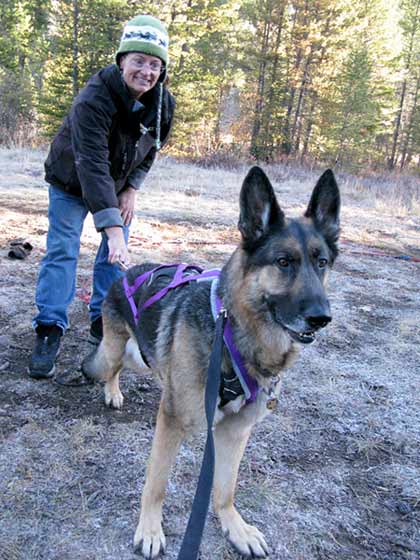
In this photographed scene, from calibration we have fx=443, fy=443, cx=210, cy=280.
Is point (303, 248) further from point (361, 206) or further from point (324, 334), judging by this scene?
point (361, 206)

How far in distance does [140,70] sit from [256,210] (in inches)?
58.9

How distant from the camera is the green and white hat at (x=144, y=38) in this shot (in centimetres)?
288

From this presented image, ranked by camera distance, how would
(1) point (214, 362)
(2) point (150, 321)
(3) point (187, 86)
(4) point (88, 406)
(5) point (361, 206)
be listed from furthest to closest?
(3) point (187, 86) → (5) point (361, 206) → (4) point (88, 406) → (2) point (150, 321) → (1) point (214, 362)

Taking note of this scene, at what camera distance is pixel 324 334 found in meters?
4.57

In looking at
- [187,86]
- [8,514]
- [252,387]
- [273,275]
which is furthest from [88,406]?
[187,86]

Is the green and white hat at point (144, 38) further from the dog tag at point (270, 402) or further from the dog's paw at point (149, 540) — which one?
the dog's paw at point (149, 540)

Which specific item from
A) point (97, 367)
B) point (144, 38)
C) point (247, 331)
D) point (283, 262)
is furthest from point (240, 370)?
point (144, 38)

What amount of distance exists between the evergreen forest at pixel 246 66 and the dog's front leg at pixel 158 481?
18.5m

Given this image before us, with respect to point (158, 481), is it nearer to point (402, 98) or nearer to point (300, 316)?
point (300, 316)

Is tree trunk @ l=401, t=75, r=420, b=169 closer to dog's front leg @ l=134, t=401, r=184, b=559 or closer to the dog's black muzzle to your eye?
the dog's black muzzle

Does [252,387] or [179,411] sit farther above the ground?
[252,387]

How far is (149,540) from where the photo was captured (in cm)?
213

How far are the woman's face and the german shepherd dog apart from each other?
1.40 m

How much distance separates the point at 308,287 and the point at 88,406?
1.99 metres
